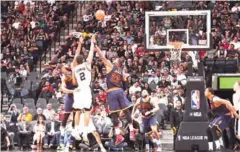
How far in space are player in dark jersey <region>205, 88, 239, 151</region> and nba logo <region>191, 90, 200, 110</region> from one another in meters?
0.51

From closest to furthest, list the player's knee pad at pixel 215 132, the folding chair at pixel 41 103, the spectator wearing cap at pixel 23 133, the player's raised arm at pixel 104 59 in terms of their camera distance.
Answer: the player's raised arm at pixel 104 59, the player's knee pad at pixel 215 132, the spectator wearing cap at pixel 23 133, the folding chair at pixel 41 103

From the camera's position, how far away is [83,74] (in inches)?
657

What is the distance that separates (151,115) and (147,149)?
4.46 feet

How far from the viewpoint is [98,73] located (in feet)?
77.6

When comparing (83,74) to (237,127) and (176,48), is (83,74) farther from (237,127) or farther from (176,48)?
(237,127)

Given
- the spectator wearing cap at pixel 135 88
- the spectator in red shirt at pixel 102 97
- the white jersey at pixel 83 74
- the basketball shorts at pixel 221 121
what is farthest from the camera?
the spectator wearing cap at pixel 135 88

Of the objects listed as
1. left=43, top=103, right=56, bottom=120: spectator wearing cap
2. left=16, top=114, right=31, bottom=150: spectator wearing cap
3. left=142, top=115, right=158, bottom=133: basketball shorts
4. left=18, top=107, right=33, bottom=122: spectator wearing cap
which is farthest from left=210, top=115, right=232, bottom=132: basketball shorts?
left=18, top=107, right=33, bottom=122: spectator wearing cap

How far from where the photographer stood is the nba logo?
693 inches

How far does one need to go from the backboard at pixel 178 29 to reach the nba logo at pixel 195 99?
2373 mm

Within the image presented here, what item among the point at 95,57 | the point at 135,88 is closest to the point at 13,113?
the point at 135,88

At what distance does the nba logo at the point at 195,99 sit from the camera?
57.8 feet

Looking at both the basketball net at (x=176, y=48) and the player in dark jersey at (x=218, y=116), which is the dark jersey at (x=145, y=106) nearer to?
the player in dark jersey at (x=218, y=116)

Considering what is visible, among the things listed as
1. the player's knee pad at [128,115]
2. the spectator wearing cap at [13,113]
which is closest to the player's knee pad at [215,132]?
the player's knee pad at [128,115]

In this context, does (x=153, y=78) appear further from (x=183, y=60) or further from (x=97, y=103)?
(x=97, y=103)
